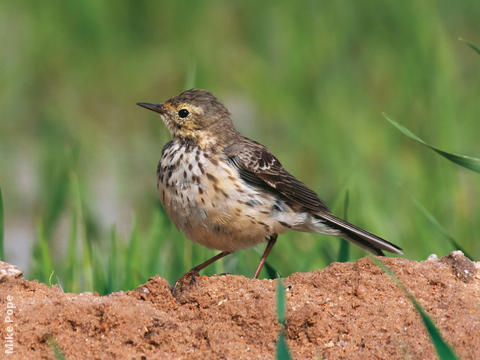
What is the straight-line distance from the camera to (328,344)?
148 inches

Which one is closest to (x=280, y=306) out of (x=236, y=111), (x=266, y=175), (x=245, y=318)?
(x=245, y=318)

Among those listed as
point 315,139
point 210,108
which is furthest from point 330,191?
point 210,108

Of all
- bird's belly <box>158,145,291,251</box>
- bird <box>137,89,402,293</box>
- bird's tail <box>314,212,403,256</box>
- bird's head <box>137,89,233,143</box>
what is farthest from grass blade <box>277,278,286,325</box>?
bird's head <box>137,89,233,143</box>

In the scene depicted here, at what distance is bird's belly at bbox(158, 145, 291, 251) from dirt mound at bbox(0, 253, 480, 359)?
1262mm

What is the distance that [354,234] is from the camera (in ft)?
20.1

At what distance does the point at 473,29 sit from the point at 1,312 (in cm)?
966

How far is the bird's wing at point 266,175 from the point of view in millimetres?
6043

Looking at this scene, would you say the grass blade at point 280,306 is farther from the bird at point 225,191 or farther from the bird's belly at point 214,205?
the bird's belly at point 214,205

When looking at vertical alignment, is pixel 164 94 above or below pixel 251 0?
below

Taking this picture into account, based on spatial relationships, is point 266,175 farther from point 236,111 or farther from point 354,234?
point 236,111

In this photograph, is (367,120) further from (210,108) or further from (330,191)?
(210,108)

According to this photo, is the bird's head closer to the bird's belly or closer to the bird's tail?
the bird's belly

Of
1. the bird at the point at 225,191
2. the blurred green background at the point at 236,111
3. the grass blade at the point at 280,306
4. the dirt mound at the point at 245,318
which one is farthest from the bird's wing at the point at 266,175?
the grass blade at the point at 280,306

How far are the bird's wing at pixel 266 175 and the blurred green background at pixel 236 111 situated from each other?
0.37 meters
